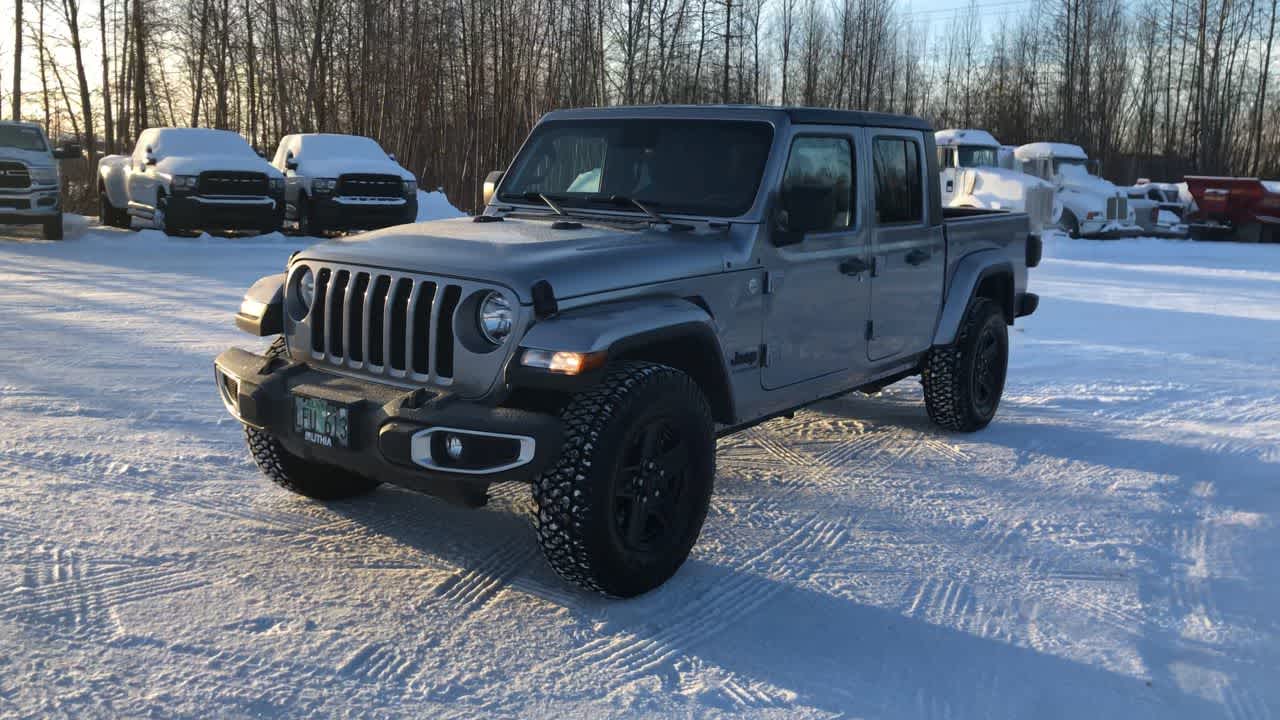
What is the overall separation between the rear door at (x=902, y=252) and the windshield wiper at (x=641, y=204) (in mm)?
1316

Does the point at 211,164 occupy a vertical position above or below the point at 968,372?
above

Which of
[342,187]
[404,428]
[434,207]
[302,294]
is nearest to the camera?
[404,428]

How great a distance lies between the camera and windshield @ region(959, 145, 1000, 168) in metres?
27.2

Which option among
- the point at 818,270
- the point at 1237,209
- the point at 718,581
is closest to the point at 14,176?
the point at 818,270

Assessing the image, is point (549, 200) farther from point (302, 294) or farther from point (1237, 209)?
point (1237, 209)

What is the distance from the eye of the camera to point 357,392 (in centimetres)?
411

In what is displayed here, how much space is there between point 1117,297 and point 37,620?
1366cm

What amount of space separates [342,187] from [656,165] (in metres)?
15.2

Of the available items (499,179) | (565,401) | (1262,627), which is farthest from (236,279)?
(1262,627)

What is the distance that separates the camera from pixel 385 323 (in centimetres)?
413

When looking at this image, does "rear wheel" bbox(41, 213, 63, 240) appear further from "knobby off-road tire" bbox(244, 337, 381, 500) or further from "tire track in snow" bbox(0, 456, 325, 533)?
"knobby off-road tire" bbox(244, 337, 381, 500)

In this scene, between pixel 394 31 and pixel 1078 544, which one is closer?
pixel 1078 544

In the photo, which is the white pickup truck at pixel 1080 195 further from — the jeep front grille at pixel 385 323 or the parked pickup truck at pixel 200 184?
the jeep front grille at pixel 385 323

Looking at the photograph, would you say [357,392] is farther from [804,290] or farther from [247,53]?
[247,53]
